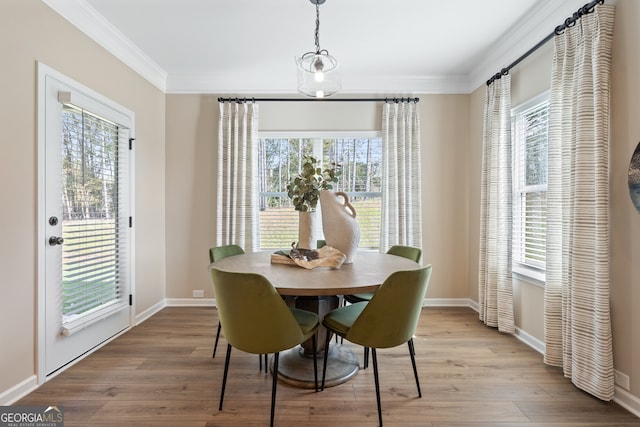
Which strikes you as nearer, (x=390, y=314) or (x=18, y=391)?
(x=390, y=314)

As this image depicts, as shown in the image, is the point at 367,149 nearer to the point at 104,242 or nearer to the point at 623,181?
the point at 623,181

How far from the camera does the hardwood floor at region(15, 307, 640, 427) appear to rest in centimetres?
173

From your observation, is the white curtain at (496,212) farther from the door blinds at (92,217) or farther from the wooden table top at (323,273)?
the door blinds at (92,217)

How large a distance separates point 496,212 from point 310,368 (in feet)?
7.36

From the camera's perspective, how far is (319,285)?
1.59 meters

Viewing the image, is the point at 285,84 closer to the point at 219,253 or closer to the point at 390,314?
the point at 219,253

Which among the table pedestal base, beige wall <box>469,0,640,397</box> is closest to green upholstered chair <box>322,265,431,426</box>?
the table pedestal base

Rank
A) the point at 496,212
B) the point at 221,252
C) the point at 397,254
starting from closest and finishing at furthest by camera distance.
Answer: the point at 221,252 < the point at 397,254 < the point at 496,212

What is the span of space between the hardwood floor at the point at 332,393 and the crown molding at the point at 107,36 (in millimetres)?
2568

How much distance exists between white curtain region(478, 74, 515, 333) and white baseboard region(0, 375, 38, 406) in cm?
362

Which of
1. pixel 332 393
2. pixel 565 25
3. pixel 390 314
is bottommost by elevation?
pixel 332 393

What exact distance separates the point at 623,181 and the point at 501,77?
1.60 metres

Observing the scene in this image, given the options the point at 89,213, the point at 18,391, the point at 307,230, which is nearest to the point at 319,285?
the point at 307,230

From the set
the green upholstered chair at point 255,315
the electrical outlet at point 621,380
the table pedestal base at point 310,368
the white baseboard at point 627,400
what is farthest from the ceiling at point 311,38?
the table pedestal base at point 310,368
